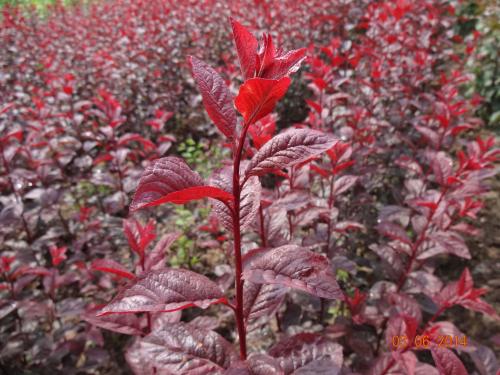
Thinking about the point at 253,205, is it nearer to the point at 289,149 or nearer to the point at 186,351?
the point at 289,149

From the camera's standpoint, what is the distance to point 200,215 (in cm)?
361

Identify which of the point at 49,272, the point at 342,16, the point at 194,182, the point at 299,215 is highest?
the point at 342,16

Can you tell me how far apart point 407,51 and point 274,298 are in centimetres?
354

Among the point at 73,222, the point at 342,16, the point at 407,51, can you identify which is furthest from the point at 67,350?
the point at 342,16

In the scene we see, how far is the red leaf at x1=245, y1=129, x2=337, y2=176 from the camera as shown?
77cm

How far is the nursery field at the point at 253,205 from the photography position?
33.1 inches

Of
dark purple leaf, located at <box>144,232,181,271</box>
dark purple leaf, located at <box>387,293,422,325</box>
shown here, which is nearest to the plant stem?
dark purple leaf, located at <box>144,232,181,271</box>

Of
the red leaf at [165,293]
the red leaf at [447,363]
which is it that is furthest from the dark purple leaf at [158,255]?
the red leaf at [447,363]

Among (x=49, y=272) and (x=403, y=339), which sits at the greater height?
(x=49, y=272)

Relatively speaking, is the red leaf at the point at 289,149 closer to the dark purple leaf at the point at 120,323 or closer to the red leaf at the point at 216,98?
the red leaf at the point at 216,98

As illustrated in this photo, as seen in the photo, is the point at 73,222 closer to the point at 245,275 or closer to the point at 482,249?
the point at 245,275

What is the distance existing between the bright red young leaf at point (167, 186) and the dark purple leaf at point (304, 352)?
57 cm

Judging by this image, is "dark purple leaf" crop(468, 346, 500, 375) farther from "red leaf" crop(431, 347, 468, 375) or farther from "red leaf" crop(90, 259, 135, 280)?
"red leaf" crop(90, 259, 135, 280)

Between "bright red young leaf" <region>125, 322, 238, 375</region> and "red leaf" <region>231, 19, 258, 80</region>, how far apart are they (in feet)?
2.30
